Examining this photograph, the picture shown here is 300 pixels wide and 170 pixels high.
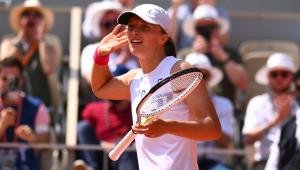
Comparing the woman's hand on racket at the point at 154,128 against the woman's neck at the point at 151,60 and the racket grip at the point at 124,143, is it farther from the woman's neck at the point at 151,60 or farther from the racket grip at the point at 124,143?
the woman's neck at the point at 151,60

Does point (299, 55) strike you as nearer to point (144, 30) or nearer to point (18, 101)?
point (18, 101)

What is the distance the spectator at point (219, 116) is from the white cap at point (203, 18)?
0.55m

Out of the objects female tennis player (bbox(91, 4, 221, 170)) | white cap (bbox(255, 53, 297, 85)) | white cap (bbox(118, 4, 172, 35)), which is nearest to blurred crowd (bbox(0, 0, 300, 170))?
white cap (bbox(255, 53, 297, 85))

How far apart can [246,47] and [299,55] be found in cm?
Answer: 79

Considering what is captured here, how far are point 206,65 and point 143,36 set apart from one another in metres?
3.04

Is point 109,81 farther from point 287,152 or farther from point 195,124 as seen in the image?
point 287,152

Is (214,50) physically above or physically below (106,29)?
below

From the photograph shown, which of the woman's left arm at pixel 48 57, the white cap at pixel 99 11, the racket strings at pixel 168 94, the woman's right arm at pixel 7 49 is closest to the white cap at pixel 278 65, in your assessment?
the white cap at pixel 99 11

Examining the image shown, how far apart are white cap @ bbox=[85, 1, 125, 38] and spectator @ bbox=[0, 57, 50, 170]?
1.18 metres

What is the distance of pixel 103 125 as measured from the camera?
17.0ft

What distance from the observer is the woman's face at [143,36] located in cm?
272

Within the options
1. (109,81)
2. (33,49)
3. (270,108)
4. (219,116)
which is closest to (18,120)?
(33,49)

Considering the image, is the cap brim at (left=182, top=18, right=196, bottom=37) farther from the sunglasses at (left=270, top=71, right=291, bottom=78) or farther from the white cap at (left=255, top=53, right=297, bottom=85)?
the sunglasses at (left=270, top=71, right=291, bottom=78)

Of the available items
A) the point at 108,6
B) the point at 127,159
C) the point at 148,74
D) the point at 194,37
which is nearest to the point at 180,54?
the point at 194,37
